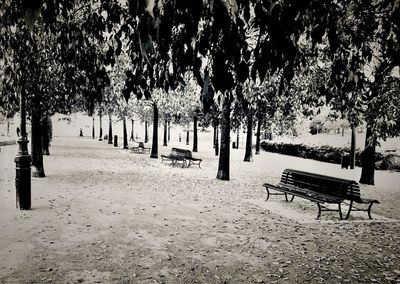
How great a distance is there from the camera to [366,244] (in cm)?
719

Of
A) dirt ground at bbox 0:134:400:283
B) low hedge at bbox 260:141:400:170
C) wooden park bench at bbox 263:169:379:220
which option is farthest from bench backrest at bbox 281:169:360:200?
low hedge at bbox 260:141:400:170

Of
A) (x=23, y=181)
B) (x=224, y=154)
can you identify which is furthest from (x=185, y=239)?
(x=224, y=154)

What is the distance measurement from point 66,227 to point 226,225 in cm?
346

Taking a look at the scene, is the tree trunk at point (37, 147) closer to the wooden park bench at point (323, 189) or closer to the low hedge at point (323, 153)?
the wooden park bench at point (323, 189)

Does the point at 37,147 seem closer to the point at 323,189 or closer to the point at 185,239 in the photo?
the point at 185,239

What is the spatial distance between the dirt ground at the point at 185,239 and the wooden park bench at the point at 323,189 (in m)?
0.47

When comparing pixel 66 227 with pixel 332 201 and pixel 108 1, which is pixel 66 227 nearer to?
pixel 108 1

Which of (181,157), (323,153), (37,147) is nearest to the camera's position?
(37,147)

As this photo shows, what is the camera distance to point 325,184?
9.88 meters

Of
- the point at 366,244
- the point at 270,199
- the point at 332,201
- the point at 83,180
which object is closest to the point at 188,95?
the point at 83,180

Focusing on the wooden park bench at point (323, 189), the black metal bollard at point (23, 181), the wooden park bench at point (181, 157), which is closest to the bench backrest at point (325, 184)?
the wooden park bench at point (323, 189)

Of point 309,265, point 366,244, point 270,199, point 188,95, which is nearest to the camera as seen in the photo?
point 309,265

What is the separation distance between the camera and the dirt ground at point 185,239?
214 inches

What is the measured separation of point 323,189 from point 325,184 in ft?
0.48
